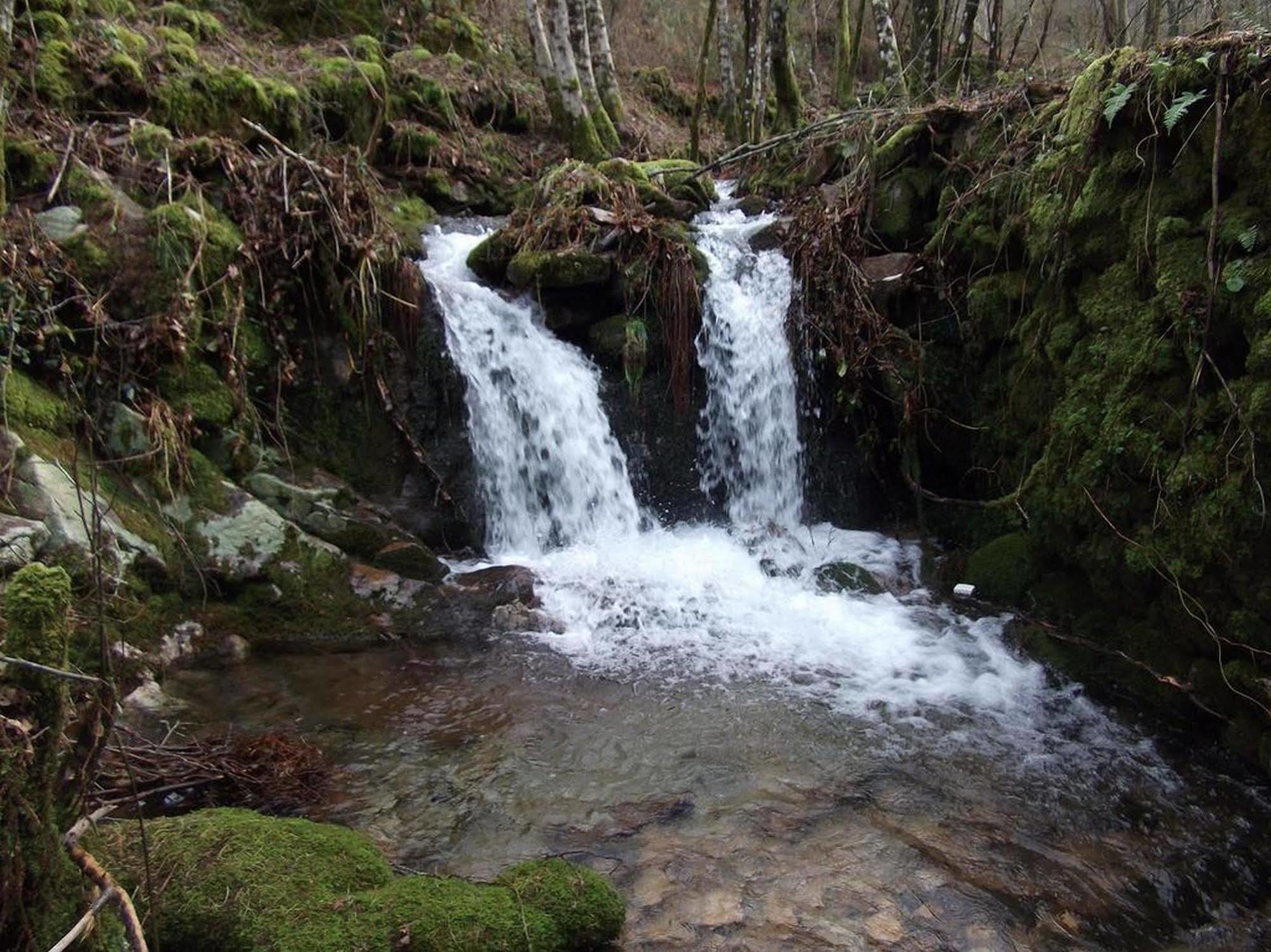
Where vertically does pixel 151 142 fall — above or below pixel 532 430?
above

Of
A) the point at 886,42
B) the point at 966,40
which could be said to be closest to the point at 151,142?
the point at 966,40

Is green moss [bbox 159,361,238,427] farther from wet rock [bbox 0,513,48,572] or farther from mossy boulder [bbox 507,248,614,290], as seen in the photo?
mossy boulder [bbox 507,248,614,290]

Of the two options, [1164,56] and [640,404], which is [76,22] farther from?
[1164,56]

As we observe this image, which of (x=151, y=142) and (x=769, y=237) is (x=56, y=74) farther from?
(x=769, y=237)

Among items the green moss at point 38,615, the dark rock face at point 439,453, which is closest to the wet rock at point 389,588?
the dark rock face at point 439,453

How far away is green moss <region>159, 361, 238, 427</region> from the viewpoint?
17.0 feet

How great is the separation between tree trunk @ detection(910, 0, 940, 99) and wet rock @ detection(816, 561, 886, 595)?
6.27 meters

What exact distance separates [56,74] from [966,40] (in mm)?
8743

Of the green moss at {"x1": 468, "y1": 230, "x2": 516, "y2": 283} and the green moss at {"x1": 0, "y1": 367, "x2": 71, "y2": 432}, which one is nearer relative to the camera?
the green moss at {"x1": 0, "y1": 367, "x2": 71, "y2": 432}

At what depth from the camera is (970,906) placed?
2.92m

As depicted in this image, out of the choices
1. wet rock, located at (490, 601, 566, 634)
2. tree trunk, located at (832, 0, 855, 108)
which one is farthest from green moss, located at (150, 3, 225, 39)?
tree trunk, located at (832, 0, 855, 108)

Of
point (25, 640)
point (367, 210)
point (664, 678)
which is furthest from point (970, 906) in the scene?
point (367, 210)

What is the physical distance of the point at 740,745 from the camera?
4066 millimetres

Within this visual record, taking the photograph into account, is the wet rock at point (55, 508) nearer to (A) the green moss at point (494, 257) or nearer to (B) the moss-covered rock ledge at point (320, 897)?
(B) the moss-covered rock ledge at point (320, 897)
